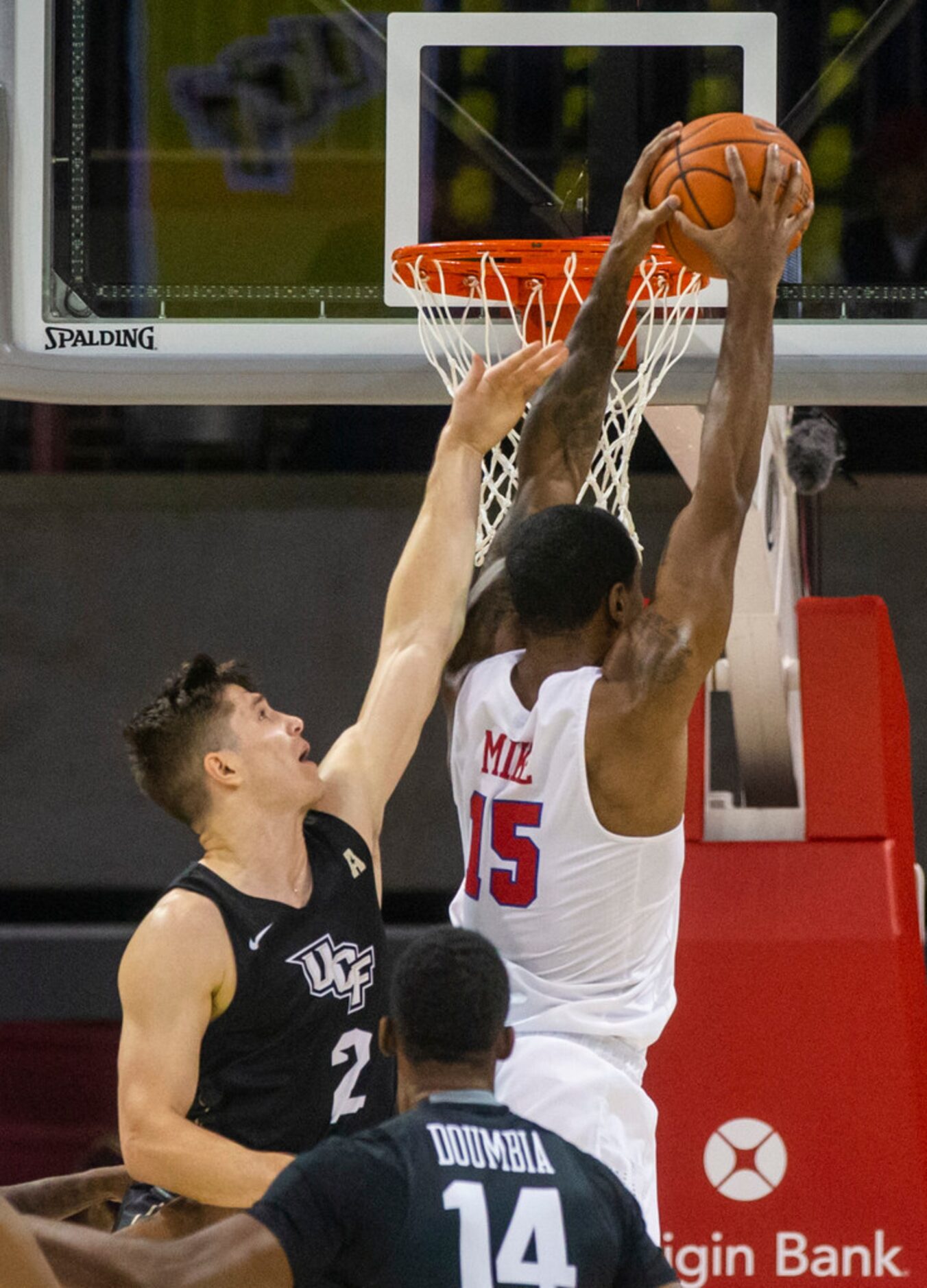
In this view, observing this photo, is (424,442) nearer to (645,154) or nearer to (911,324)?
(911,324)

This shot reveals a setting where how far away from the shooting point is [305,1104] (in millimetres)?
2936

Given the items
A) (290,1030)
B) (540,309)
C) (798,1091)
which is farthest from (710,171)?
(798,1091)

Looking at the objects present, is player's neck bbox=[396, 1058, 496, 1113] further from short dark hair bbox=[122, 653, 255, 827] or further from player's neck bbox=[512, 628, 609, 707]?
short dark hair bbox=[122, 653, 255, 827]

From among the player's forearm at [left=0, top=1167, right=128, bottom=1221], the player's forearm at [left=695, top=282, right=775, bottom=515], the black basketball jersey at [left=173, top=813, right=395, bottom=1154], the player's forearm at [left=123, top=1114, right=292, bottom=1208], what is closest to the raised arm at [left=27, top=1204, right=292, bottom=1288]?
the player's forearm at [left=123, top=1114, right=292, bottom=1208]

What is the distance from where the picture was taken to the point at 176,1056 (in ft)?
9.18

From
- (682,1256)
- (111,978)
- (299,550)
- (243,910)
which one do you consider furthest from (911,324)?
(111,978)

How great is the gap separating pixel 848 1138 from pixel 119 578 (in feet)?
15.6

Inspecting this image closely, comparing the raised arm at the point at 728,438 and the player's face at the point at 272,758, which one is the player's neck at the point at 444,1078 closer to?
the raised arm at the point at 728,438

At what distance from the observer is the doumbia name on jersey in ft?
7.19

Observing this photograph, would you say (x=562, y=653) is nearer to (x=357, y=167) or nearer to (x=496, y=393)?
(x=496, y=393)

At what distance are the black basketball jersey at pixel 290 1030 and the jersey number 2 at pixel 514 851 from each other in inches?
12.8

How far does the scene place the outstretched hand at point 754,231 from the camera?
8.78 feet

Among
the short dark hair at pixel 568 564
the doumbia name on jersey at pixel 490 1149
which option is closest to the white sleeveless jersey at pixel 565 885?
the short dark hair at pixel 568 564

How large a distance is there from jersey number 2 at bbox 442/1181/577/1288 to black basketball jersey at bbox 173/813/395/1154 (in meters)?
0.81
